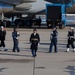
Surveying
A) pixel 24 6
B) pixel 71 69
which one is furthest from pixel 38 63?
pixel 24 6

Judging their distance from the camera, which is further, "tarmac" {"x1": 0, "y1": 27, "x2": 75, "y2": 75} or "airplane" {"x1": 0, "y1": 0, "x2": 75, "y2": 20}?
"airplane" {"x1": 0, "y1": 0, "x2": 75, "y2": 20}

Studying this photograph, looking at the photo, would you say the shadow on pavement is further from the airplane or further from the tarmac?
the airplane

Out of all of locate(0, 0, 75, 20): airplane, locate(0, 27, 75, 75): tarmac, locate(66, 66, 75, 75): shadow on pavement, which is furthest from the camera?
locate(0, 0, 75, 20): airplane

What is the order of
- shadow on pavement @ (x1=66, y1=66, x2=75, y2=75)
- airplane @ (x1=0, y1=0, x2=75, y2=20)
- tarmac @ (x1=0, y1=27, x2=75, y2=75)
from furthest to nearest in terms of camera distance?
airplane @ (x1=0, y1=0, x2=75, y2=20) < tarmac @ (x1=0, y1=27, x2=75, y2=75) < shadow on pavement @ (x1=66, y1=66, x2=75, y2=75)

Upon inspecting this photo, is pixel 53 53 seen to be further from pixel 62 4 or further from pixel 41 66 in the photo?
pixel 62 4

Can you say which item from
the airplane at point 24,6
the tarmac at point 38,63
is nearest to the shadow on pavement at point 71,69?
the tarmac at point 38,63

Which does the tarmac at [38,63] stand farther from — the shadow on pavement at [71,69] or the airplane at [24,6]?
the airplane at [24,6]

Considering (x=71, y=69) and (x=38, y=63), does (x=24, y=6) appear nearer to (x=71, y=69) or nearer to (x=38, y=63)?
(x=38, y=63)

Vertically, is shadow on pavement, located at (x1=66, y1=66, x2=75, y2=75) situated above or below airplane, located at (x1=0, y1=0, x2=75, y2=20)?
below

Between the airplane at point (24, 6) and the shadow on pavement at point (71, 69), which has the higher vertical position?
the airplane at point (24, 6)

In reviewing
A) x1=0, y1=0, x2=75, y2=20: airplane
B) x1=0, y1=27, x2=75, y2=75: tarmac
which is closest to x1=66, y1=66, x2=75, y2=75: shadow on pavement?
x1=0, y1=27, x2=75, y2=75: tarmac

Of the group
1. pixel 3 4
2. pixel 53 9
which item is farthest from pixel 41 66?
pixel 3 4

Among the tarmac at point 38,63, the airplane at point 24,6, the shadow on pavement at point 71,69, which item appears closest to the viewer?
the shadow on pavement at point 71,69

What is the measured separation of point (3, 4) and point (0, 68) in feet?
84.9
